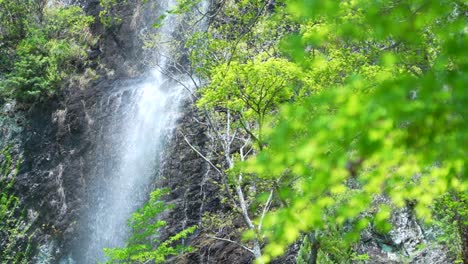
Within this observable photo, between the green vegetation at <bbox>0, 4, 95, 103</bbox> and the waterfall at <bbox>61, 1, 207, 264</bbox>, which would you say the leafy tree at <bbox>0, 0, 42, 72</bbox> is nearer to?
the green vegetation at <bbox>0, 4, 95, 103</bbox>

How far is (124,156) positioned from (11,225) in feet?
18.2

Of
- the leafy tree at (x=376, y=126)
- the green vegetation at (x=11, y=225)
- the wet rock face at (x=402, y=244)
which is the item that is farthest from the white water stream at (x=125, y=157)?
the leafy tree at (x=376, y=126)

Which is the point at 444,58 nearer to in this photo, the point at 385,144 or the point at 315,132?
the point at 385,144

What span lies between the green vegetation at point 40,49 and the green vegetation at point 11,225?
14.6ft

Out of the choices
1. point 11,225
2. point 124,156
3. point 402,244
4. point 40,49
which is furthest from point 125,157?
point 402,244

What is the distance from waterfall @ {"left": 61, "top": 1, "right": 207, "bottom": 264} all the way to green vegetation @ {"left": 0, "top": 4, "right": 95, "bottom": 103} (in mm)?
4079

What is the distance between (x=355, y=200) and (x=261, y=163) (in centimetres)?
59

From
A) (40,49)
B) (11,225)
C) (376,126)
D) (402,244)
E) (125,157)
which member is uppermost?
(40,49)

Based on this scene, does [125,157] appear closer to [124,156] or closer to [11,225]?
[124,156]

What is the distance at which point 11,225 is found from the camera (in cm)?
1891

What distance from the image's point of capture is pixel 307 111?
2.54m

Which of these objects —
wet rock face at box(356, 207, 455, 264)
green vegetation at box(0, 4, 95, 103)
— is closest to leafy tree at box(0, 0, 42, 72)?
green vegetation at box(0, 4, 95, 103)

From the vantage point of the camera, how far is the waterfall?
1761 cm

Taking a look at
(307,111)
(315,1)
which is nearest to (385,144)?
(307,111)
